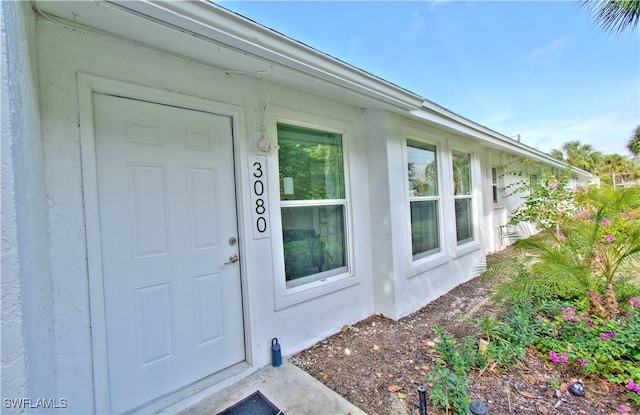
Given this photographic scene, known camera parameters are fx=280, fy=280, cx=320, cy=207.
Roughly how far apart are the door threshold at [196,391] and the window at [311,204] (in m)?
0.84

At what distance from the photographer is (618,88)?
10547 millimetres

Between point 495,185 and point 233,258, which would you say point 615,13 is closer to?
point 495,185

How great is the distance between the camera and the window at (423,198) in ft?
13.1

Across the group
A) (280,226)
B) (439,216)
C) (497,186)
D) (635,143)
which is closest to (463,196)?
(439,216)

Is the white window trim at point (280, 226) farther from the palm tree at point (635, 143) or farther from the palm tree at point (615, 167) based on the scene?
the palm tree at point (615, 167)

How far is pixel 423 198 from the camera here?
4168 millimetres

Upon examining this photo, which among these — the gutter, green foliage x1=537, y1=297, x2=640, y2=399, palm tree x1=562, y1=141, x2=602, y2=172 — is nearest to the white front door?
the gutter

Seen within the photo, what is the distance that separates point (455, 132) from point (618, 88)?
36.3 ft

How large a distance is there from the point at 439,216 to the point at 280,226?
9.28 ft

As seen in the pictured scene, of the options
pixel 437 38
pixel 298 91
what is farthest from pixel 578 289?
pixel 437 38

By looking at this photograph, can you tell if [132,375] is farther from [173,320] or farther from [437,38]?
[437,38]

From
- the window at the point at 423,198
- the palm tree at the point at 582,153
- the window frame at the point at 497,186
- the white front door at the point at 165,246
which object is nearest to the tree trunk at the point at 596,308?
the window at the point at 423,198

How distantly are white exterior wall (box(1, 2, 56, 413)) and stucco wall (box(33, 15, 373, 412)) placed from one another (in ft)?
0.55

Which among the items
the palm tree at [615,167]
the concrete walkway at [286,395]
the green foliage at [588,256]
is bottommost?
the concrete walkway at [286,395]
